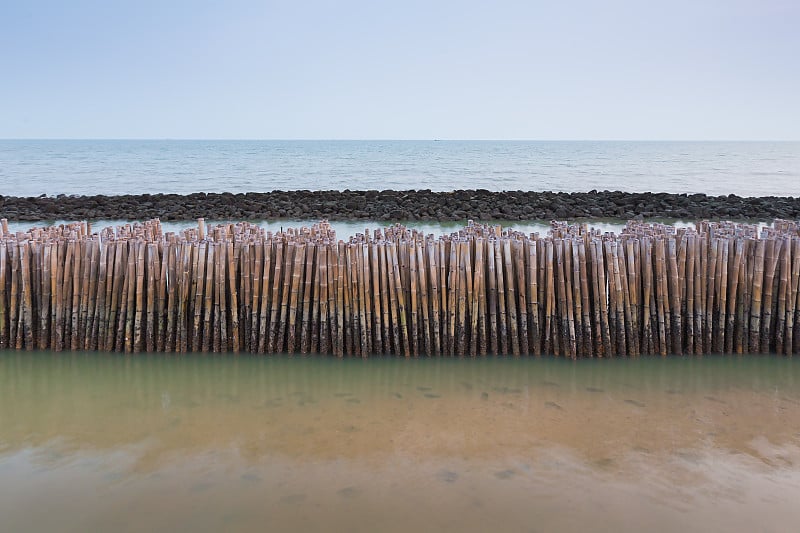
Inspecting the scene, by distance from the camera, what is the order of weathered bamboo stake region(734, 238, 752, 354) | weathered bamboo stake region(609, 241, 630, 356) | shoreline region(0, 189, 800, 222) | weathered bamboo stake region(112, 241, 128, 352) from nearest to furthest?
weathered bamboo stake region(609, 241, 630, 356), weathered bamboo stake region(734, 238, 752, 354), weathered bamboo stake region(112, 241, 128, 352), shoreline region(0, 189, 800, 222)

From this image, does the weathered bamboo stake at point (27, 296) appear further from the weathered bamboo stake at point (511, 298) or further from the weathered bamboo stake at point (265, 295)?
the weathered bamboo stake at point (511, 298)

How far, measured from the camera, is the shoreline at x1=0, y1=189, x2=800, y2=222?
19906mm

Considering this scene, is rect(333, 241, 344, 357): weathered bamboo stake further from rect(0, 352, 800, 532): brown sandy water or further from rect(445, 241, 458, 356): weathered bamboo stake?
rect(445, 241, 458, 356): weathered bamboo stake

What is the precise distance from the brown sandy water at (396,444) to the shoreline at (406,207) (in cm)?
1280

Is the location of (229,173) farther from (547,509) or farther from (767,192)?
(547,509)

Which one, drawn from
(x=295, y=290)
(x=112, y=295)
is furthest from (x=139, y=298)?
(x=295, y=290)

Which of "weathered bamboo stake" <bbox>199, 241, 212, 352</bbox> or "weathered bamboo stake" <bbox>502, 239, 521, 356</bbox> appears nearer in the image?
"weathered bamboo stake" <bbox>502, 239, 521, 356</bbox>

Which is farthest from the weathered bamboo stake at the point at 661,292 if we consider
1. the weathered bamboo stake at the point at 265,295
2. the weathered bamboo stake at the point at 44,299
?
the weathered bamboo stake at the point at 44,299

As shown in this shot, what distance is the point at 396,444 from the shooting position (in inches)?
218

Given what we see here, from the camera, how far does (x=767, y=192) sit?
1203 inches

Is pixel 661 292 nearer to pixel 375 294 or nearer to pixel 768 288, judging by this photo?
pixel 768 288

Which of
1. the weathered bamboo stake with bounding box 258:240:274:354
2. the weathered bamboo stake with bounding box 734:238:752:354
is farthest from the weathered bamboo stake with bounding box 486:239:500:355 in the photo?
the weathered bamboo stake with bounding box 734:238:752:354

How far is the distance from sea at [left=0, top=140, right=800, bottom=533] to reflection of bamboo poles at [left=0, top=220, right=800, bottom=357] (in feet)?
0.81

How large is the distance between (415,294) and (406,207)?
13901 millimetres
